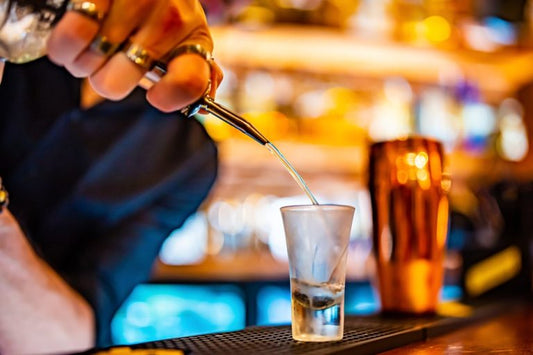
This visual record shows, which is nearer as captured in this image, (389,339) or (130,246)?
(389,339)

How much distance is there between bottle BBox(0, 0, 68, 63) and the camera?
577mm

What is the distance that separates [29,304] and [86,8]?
619mm

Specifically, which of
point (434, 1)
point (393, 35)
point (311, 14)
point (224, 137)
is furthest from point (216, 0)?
point (434, 1)

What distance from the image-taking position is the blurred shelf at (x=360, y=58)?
2.57 m

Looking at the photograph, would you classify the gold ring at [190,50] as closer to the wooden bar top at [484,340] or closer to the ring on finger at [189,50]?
the ring on finger at [189,50]

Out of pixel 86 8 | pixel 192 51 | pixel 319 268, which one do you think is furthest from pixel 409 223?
pixel 86 8

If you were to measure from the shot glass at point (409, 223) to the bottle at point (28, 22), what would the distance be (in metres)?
0.57

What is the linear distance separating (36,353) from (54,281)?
0.39 feet

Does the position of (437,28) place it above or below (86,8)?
above

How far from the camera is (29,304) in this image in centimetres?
103

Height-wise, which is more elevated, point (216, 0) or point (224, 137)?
point (216, 0)

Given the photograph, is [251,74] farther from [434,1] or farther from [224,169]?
[434,1]

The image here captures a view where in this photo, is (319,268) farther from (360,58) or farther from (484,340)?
(360,58)

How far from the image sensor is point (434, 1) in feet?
9.39
